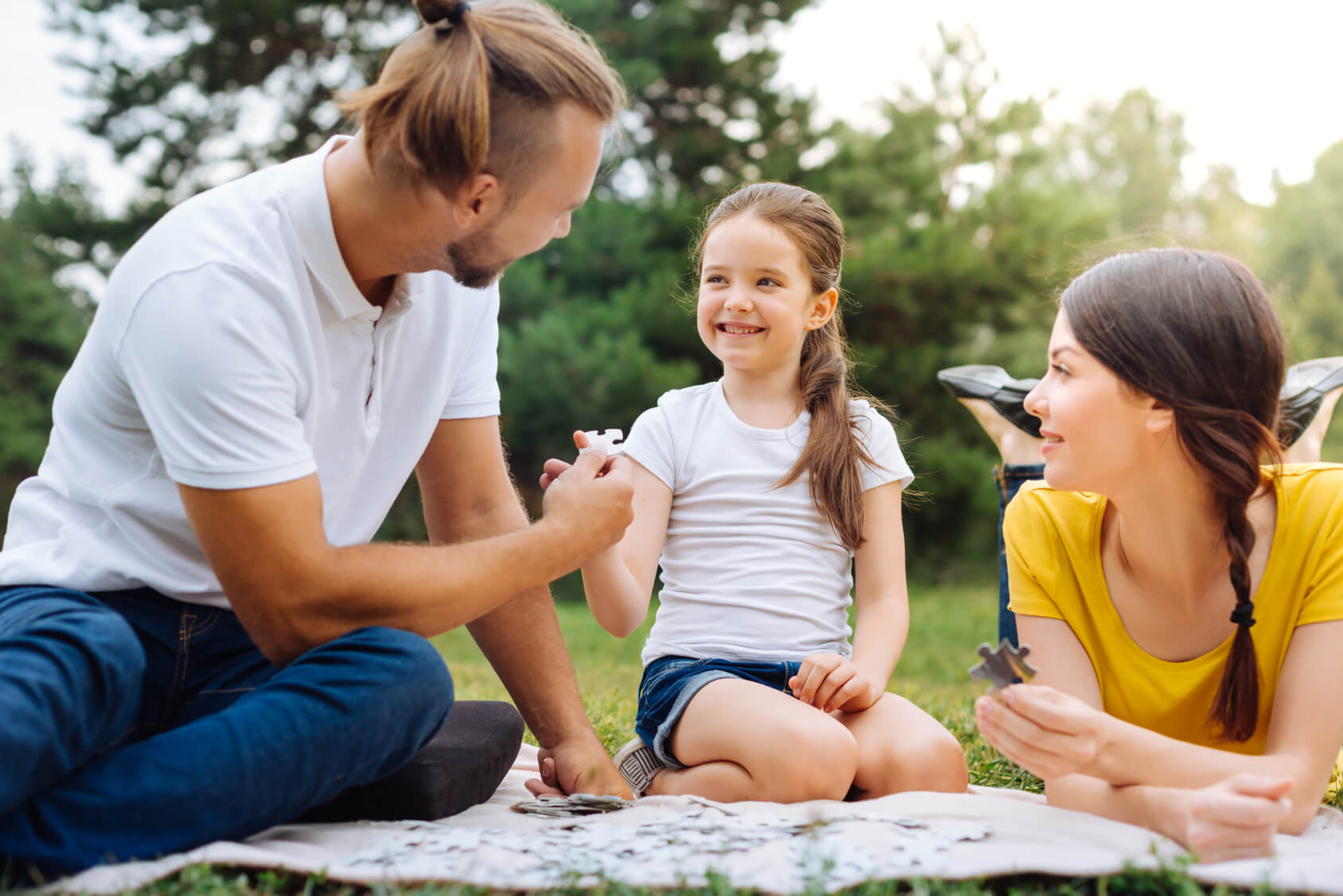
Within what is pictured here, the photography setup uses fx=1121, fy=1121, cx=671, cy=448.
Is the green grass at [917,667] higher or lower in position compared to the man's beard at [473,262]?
lower

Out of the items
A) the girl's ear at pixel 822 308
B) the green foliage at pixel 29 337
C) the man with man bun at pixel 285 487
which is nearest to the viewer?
the man with man bun at pixel 285 487

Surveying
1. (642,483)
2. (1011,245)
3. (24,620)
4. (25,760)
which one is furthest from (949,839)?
(1011,245)

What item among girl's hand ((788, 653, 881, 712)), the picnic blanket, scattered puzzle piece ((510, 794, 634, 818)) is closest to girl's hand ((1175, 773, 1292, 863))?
the picnic blanket

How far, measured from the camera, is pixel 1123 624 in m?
2.20

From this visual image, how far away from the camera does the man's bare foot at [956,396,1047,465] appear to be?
3320 mm

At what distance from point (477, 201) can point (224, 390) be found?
1.85 ft

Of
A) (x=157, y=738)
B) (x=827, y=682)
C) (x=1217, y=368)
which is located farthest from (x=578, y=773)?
(x=1217, y=368)

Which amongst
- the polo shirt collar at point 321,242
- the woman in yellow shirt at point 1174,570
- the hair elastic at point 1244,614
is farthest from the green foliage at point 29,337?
the hair elastic at point 1244,614

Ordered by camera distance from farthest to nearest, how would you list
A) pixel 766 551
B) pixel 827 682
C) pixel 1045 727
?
1. pixel 766 551
2. pixel 827 682
3. pixel 1045 727

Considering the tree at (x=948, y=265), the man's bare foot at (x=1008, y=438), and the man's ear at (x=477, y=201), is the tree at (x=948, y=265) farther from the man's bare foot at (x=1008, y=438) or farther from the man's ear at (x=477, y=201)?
the man's ear at (x=477, y=201)

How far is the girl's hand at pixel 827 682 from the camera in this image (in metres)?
2.27

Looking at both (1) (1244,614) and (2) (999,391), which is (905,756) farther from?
(2) (999,391)

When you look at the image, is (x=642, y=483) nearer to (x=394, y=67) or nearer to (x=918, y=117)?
(x=394, y=67)

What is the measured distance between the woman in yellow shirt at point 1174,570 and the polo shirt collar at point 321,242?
4.27 ft
